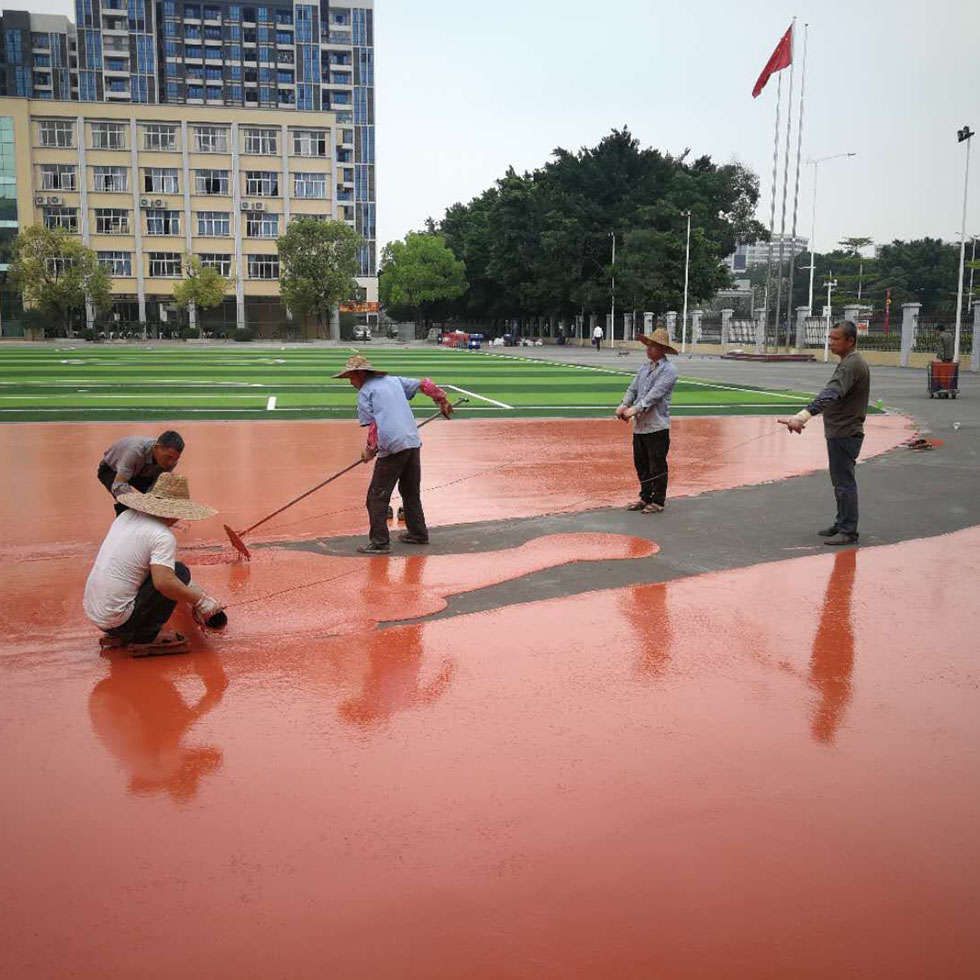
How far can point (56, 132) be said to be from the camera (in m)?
82.7

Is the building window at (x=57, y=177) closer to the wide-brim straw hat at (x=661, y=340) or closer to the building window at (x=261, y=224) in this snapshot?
the building window at (x=261, y=224)

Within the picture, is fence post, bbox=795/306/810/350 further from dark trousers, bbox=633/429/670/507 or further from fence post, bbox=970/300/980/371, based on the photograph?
dark trousers, bbox=633/429/670/507

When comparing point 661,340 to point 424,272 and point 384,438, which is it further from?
point 424,272

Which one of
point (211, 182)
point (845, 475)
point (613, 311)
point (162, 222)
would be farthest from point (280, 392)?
point (211, 182)

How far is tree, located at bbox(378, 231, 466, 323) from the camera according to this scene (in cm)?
9169

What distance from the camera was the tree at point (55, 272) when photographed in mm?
70688

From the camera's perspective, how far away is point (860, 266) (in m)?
90.1

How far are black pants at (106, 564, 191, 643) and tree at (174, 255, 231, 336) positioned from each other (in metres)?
76.4

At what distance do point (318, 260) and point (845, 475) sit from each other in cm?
7265

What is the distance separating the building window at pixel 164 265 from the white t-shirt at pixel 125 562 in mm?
85814

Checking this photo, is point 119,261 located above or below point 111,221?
below

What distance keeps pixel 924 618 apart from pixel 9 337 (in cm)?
8384

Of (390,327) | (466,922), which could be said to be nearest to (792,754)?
(466,922)

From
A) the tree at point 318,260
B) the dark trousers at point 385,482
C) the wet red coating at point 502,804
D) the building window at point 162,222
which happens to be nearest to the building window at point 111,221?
the building window at point 162,222
